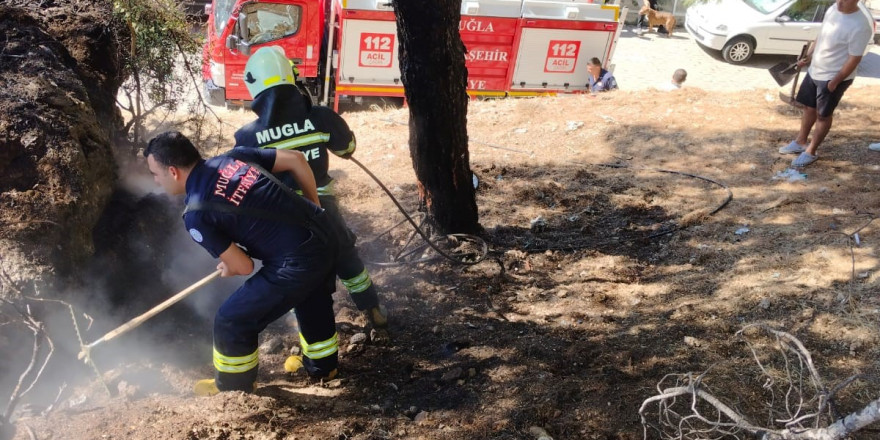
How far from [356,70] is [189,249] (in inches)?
219

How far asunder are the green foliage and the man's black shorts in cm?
555

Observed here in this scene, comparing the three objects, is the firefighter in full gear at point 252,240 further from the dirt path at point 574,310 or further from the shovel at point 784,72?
the shovel at point 784,72

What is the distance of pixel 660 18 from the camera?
53.5ft

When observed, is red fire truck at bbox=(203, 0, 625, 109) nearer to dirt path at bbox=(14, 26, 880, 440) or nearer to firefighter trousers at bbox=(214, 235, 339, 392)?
dirt path at bbox=(14, 26, 880, 440)

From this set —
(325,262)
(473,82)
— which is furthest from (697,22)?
(325,262)

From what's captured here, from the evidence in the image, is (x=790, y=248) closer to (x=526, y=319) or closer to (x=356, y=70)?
(x=526, y=319)

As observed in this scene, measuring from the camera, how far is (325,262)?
324cm

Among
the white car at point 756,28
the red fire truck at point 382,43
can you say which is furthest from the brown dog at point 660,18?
the red fire truck at point 382,43

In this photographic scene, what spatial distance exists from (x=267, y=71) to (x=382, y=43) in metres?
6.18

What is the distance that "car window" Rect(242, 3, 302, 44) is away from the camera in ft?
30.0

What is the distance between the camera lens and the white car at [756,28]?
13.1 m

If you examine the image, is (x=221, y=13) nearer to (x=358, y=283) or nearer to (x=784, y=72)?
(x=358, y=283)

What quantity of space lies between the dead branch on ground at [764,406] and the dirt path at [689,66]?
31.4 feet

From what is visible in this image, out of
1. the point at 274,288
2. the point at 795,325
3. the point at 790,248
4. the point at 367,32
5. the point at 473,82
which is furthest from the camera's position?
the point at 473,82
